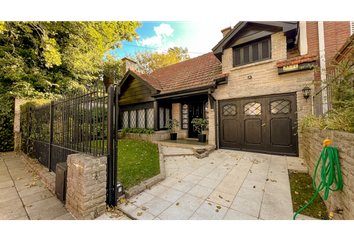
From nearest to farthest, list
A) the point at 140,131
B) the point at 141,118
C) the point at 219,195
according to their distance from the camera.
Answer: the point at 219,195 → the point at 140,131 → the point at 141,118

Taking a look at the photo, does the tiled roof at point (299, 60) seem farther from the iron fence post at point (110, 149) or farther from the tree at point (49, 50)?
the tree at point (49, 50)

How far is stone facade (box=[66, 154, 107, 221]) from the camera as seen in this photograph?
6.68 ft

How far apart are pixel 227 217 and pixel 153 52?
20960 mm

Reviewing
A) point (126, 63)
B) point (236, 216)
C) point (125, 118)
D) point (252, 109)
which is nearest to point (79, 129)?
point (236, 216)

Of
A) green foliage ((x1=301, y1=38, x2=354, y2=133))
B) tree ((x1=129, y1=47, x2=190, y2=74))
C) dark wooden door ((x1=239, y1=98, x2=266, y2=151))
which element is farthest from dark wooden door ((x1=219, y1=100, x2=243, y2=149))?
tree ((x1=129, y1=47, x2=190, y2=74))

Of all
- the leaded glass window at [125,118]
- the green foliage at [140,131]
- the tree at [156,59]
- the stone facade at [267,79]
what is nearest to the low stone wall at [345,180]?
the stone facade at [267,79]

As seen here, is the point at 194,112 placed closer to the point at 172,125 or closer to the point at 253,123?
the point at 172,125

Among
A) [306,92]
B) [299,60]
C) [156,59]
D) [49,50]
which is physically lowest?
[306,92]

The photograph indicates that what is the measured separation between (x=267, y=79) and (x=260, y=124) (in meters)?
1.98

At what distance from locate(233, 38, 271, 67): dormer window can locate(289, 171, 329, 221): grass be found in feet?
16.1

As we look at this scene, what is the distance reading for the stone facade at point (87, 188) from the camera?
2037mm

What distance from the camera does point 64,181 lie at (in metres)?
2.51

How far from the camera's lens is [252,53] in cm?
615
